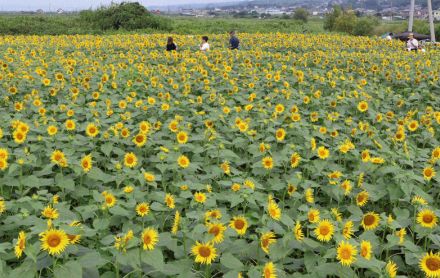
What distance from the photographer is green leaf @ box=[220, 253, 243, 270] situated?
6.77 feet

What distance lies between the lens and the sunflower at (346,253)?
6.47 feet

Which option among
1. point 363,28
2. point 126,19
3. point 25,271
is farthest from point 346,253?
point 363,28

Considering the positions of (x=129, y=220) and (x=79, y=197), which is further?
(x=79, y=197)

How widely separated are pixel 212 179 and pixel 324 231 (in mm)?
1370

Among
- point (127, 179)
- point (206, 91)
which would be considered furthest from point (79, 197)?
point (206, 91)

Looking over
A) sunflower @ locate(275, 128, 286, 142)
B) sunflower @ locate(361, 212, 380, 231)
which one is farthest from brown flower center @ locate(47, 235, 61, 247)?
sunflower @ locate(275, 128, 286, 142)

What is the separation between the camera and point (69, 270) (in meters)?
1.81

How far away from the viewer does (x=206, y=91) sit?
649cm

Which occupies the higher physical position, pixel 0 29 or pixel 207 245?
pixel 0 29

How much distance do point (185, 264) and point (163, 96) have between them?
13.1 feet

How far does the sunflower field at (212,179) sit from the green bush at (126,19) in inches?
718

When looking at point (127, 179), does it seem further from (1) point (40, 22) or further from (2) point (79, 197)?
(1) point (40, 22)

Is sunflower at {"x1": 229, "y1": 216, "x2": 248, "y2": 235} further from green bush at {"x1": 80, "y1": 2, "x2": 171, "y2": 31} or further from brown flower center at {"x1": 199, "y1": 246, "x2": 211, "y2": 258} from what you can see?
green bush at {"x1": 80, "y1": 2, "x2": 171, "y2": 31}

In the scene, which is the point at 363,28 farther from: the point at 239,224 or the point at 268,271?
the point at 268,271
